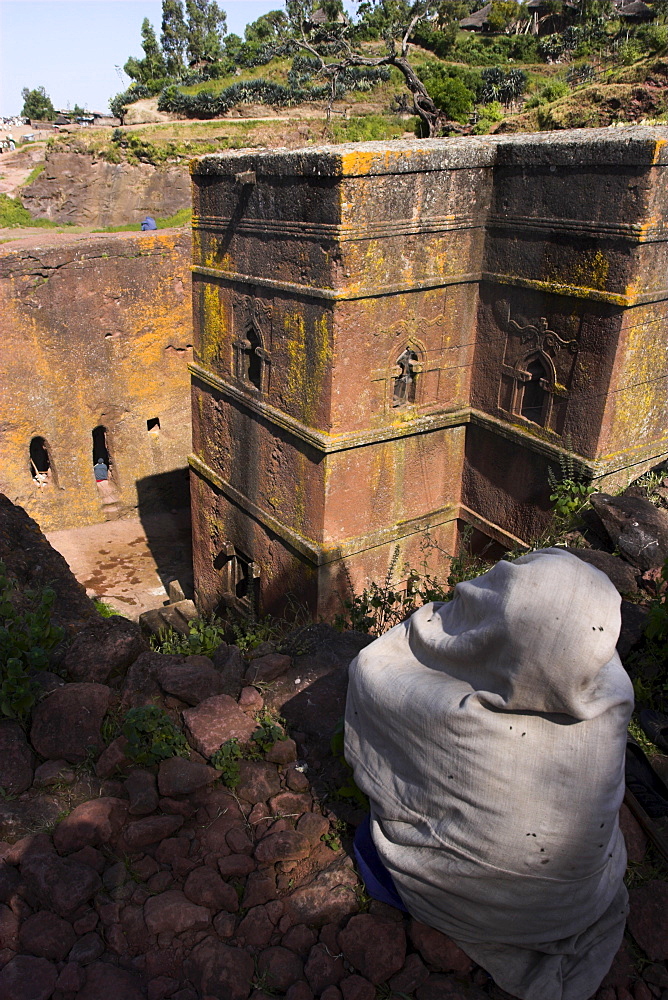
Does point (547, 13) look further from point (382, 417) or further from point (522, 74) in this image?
point (382, 417)

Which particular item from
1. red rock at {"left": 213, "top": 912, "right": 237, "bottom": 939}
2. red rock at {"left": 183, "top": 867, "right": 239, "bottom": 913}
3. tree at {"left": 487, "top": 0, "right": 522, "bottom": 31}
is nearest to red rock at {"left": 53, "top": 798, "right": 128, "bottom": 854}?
red rock at {"left": 183, "top": 867, "right": 239, "bottom": 913}

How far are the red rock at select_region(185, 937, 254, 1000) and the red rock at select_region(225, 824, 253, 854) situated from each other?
1.27 ft

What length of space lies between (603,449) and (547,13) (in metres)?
36.4

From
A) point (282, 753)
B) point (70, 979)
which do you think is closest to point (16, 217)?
point (282, 753)

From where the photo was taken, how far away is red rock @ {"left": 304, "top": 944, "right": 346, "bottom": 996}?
2.43m

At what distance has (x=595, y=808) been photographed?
2199mm

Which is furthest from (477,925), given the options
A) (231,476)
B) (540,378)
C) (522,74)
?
(522,74)

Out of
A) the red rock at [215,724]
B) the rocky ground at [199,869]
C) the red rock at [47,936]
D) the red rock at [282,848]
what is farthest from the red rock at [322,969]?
the red rock at [215,724]

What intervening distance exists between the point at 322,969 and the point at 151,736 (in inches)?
50.2

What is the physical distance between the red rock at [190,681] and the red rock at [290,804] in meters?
0.75

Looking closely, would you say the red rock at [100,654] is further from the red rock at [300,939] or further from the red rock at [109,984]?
the red rock at [300,939]

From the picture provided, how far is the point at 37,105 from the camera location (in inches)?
2028

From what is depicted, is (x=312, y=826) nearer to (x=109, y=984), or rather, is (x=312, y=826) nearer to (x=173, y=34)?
(x=109, y=984)

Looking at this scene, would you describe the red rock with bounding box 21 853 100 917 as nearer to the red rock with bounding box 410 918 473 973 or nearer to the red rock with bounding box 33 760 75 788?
the red rock with bounding box 33 760 75 788
